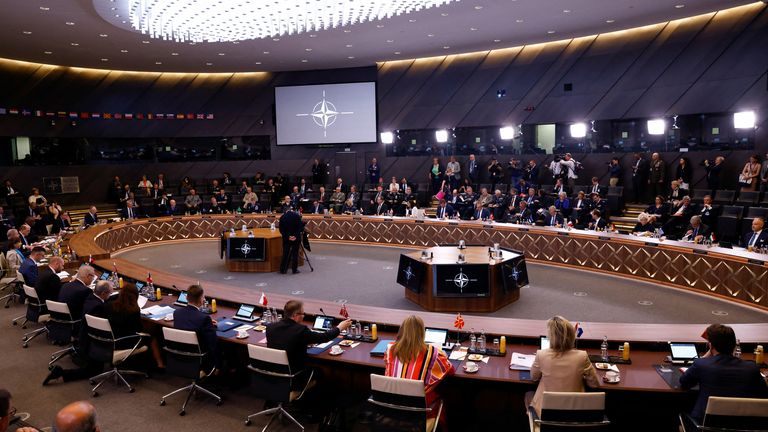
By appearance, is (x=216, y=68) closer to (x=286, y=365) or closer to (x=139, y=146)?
(x=139, y=146)

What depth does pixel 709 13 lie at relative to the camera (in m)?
14.9

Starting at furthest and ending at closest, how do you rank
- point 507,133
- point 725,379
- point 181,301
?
point 507,133, point 181,301, point 725,379

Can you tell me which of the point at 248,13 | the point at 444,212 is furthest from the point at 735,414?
the point at 444,212

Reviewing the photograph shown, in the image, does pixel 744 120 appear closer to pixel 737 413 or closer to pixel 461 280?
pixel 461 280

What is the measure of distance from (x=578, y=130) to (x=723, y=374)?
15.2 metres

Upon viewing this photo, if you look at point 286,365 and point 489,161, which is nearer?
point 286,365

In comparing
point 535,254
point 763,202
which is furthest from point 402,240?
point 763,202

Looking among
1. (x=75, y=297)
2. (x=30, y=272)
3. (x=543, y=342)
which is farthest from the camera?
(x=30, y=272)

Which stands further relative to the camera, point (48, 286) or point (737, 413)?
point (48, 286)

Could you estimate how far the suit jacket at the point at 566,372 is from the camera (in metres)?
3.71

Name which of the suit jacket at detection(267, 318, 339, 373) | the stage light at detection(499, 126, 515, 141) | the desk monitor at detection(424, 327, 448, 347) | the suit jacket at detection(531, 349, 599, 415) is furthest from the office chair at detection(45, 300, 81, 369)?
the stage light at detection(499, 126, 515, 141)

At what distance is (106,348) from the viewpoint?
5.54 meters

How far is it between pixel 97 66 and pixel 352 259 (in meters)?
13.6

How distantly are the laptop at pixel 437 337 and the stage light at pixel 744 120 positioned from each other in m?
13.5
